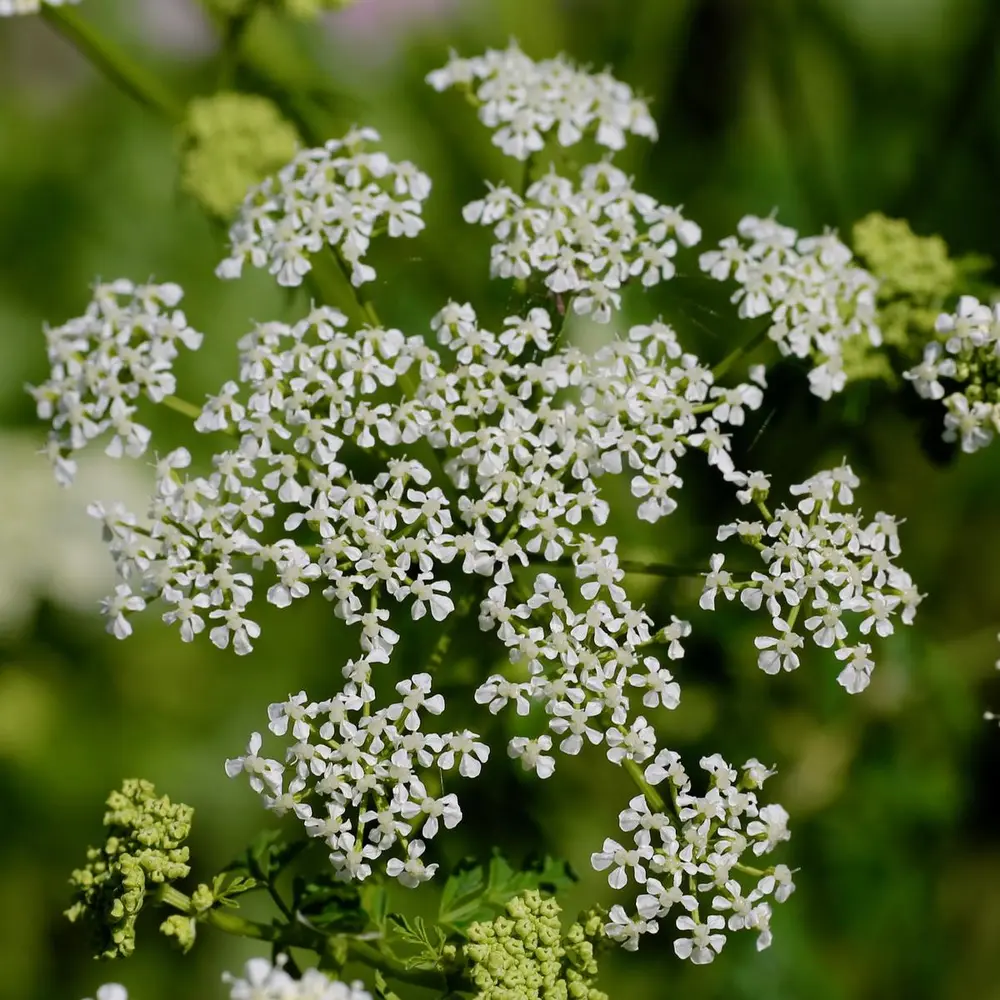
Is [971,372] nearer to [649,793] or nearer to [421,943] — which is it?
A: [649,793]

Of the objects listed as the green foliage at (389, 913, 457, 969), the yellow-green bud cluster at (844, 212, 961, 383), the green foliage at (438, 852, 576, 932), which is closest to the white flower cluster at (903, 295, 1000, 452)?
the yellow-green bud cluster at (844, 212, 961, 383)

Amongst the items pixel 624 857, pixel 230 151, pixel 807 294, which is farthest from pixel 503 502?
pixel 230 151

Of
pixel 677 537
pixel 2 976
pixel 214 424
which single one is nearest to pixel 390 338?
pixel 214 424

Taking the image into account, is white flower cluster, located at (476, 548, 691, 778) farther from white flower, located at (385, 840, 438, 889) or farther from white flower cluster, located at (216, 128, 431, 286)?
white flower cluster, located at (216, 128, 431, 286)

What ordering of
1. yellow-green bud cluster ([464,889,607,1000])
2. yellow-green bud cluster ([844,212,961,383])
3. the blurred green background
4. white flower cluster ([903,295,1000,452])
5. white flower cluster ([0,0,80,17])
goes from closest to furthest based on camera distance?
1. yellow-green bud cluster ([464,889,607,1000])
2. white flower cluster ([903,295,1000,452])
3. yellow-green bud cluster ([844,212,961,383])
4. white flower cluster ([0,0,80,17])
5. the blurred green background

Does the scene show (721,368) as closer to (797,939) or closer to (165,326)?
(165,326)

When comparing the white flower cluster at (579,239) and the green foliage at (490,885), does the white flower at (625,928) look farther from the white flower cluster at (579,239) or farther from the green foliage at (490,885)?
the white flower cluster at (579,239)

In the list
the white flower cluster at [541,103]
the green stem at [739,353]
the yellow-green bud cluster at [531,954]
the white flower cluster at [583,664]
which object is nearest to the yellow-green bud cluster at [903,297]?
the green stem at [739,353]
